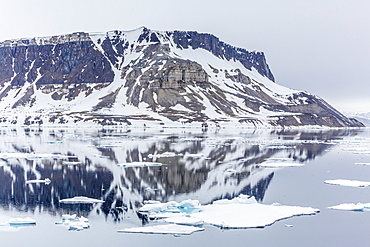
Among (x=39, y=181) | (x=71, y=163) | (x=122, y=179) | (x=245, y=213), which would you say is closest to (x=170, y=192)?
(x=122, y=179)

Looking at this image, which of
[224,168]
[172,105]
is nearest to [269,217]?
[224,168]

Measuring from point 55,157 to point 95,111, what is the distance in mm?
133316

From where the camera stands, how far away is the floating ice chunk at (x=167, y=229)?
62.1ft

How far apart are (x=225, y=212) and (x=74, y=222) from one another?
7.43 metres

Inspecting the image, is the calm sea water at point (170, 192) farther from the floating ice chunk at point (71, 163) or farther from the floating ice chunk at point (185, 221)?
the floating ice chunk at point (185, 221)

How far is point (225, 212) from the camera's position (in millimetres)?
22312

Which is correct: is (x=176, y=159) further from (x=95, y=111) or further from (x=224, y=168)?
(x=95, y=111)

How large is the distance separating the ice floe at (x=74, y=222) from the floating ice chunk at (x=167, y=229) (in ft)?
6.30

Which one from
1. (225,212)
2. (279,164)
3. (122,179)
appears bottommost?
(225,212)

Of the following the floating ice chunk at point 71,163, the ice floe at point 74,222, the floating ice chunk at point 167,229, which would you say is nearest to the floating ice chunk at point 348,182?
the floating ice chunk at point 167,229

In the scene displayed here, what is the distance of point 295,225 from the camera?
20.6 metres

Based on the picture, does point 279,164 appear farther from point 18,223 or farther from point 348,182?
point 18,223

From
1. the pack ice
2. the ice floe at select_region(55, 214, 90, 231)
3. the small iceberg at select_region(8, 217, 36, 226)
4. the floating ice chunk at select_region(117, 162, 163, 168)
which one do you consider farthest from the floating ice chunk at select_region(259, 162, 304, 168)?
the small iceberg at select_region(8, 217, 36, 226)

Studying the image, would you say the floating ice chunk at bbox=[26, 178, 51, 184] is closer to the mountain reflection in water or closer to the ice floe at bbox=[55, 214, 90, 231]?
the mountain reflection in water
